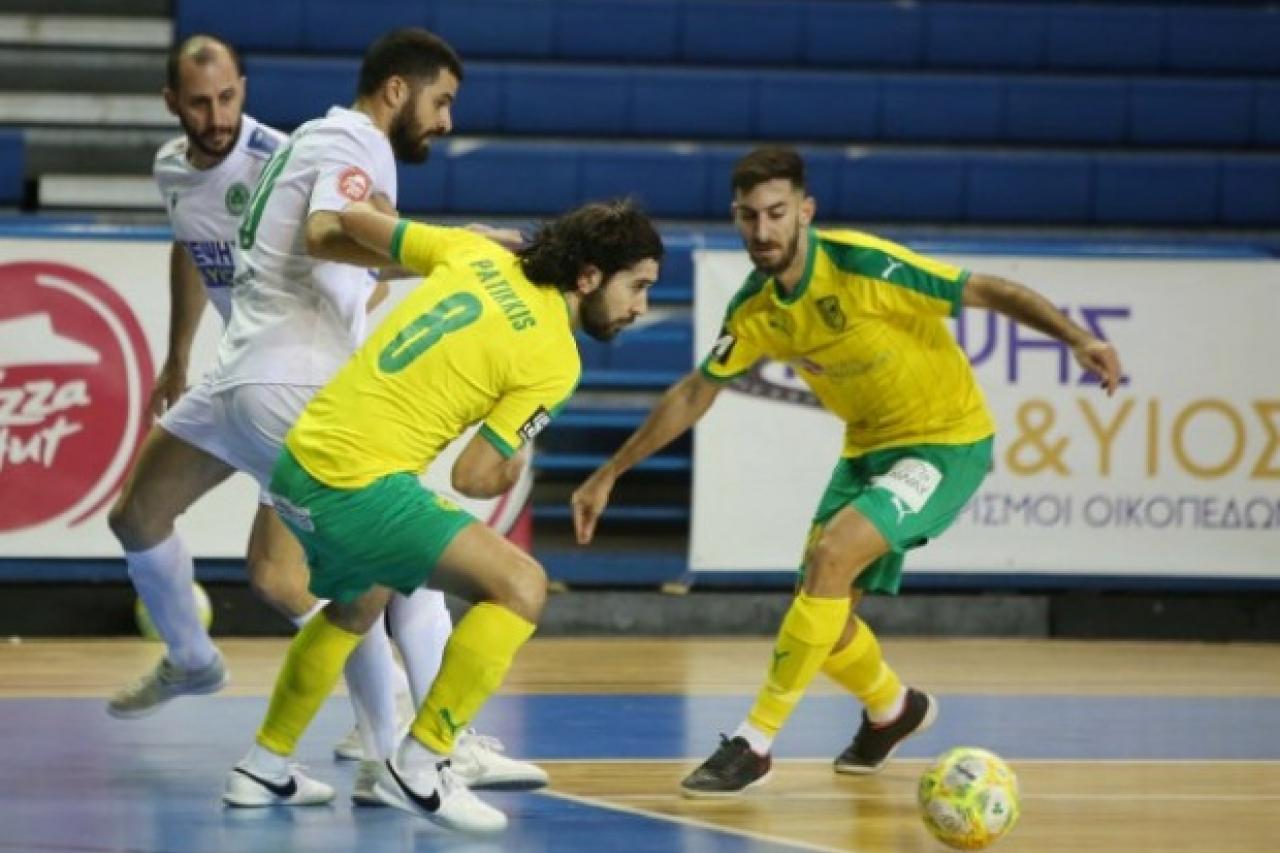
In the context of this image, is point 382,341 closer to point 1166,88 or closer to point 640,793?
point 640,793

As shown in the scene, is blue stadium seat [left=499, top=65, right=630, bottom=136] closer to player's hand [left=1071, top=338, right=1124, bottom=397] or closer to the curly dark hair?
player's hand [left=1071, top=338, right=1124, bottom=397]

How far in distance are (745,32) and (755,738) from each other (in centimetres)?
775

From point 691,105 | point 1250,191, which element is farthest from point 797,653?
point 1250,191

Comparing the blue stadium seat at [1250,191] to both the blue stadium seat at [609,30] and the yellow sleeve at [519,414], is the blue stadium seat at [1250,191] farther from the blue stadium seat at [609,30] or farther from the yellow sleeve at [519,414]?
the yellow sleeve at [519,414]

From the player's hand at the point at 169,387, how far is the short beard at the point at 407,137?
1337 mm

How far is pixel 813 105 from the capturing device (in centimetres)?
1339

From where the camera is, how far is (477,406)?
5758mm

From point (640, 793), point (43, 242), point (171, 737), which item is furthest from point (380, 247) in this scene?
point (43, 242)

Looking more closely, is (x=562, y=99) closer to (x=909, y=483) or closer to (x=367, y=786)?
(x=909, y=483)

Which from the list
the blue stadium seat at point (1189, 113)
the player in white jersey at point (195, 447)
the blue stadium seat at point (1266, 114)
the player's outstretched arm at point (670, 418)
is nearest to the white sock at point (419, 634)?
the player in white jersey at point (195, 447)

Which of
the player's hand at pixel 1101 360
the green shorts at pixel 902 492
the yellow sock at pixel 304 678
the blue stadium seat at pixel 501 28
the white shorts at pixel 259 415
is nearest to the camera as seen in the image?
the yellow sock at pixel 304 678

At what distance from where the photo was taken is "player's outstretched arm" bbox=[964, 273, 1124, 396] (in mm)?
6367

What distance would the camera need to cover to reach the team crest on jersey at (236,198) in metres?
7.05

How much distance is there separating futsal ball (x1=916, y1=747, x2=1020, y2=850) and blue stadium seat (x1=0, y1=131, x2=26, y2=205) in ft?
25.6
